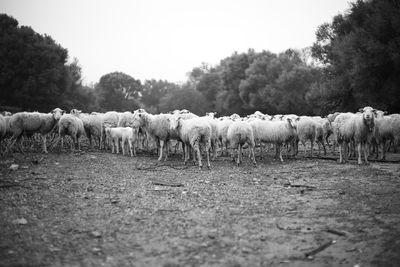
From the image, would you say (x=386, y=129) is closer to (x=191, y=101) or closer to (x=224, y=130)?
(x=224, y=130)

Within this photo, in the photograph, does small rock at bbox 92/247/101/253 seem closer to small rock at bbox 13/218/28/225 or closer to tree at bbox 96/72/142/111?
small rock at bbox 13/218/28/225

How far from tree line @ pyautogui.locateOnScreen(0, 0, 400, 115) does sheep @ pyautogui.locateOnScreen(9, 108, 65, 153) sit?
951 inches

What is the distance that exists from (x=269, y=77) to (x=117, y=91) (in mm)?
49252

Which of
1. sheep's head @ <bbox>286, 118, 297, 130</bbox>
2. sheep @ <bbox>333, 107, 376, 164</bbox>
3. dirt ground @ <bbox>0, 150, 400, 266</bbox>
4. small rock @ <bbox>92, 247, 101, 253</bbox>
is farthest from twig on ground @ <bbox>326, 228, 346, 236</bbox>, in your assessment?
sheep's head @ <bbox>286, 118, 297, 130</bbox>

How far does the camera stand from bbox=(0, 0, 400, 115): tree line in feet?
86.6

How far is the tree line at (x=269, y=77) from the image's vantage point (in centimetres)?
2639

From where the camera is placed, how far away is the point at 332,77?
35.8m

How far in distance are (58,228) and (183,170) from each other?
7.39m

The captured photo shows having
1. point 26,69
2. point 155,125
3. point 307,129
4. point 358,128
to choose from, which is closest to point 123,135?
point 155,125

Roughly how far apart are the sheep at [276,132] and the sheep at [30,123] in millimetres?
11182

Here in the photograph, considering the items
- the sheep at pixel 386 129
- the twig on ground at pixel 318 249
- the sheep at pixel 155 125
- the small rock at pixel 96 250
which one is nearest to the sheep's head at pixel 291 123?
the sheep at pixel 386 129

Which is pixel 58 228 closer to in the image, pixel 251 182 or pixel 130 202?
pixel 130 202

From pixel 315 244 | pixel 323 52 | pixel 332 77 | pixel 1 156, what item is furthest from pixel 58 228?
pixel 323 52

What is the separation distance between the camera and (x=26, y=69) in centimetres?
4956
